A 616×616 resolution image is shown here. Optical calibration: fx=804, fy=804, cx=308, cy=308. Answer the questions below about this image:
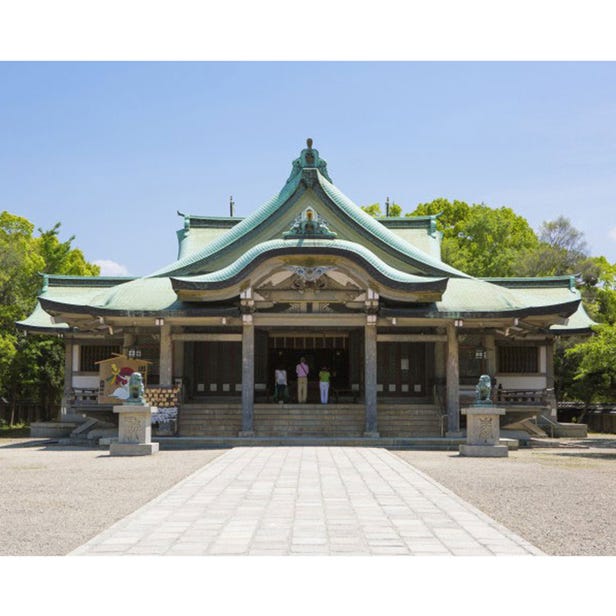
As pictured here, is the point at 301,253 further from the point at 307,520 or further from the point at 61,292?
the point at 307,520

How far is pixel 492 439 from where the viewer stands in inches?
738

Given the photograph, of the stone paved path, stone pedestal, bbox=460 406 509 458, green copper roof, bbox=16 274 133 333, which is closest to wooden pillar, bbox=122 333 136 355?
green copper roof, bbox=16 274 133 333

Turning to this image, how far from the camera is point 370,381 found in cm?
2262

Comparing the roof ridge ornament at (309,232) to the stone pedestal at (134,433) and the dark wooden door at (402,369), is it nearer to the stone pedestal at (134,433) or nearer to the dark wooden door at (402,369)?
the dark wooden door at (402,369)

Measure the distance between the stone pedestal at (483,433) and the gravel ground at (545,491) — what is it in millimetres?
446

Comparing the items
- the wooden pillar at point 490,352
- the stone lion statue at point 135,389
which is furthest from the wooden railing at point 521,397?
the stone lion statue at point 135,389

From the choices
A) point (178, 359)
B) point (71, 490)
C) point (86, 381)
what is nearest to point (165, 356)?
point (178, 359)

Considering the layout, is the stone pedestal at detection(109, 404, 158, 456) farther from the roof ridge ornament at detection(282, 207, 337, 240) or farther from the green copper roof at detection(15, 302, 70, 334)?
the green copper roof at detection(15, 302, 70, 334)

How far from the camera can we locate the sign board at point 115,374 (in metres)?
23.7

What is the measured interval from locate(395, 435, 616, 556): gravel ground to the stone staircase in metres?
3.54

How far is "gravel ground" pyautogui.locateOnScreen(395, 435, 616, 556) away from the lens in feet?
26.9

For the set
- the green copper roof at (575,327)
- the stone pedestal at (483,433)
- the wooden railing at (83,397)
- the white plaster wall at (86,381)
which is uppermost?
the green copper roof at (575,327)
